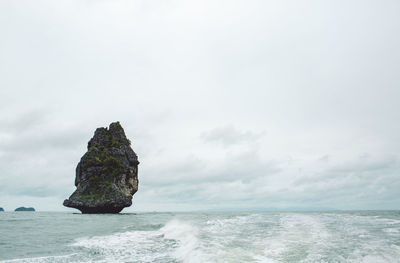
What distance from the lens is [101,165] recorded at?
210ft

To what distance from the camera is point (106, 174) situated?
63.6m

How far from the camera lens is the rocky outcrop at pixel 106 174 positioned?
2326 inches

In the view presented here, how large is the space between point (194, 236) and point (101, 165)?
4898 cm

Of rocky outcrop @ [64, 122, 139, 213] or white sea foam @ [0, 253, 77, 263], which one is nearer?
white sea foam @ [0, 253, 77, 263]

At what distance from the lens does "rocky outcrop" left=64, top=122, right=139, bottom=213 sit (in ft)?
194

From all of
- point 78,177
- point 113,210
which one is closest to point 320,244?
point 113,210

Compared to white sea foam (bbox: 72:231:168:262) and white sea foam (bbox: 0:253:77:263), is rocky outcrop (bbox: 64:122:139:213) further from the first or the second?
white sea foam (bbox: 0:253:77:263)

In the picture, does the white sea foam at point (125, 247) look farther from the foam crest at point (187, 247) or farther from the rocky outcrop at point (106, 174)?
the rocky outcrop at point (106, 174)

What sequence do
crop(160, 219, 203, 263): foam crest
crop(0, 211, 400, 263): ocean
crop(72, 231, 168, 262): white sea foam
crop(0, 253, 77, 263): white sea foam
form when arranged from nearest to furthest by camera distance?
crop(0, 253, 77, 263): white sea foam
crop(0, 211, 400, 263): ocean
crop(160, 219, 203, 263): foam crest
crop(72, 231, 168, 262): white sea foam

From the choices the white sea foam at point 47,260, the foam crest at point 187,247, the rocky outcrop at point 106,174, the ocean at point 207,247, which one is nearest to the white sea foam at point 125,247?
the ocean at point 207,247

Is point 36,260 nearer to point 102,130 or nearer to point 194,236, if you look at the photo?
point 194,236

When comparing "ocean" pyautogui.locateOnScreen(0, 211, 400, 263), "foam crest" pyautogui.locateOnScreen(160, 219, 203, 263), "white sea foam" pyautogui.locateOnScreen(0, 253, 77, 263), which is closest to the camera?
"white sea foam" pyautogui.locateOnScreen(0, 253, 77, 263)

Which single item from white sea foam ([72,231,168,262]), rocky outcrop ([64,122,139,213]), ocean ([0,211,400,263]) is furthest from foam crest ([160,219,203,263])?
rocky outcrop ([64,122,139,213])

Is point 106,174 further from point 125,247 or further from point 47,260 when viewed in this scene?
point 47,260
